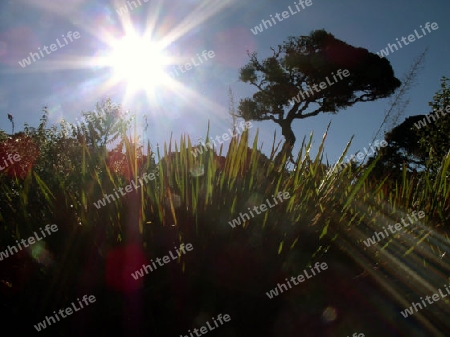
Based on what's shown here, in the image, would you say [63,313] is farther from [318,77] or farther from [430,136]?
[318,77]

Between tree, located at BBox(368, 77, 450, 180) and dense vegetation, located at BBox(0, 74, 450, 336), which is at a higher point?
dense vegetation, located at BBox(0, 74, 450, 336)

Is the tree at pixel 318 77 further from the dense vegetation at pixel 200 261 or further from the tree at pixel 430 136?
the dense vegetation at pixel 200 261

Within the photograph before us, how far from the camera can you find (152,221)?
1596 millimetres

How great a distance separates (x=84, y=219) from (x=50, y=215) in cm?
32

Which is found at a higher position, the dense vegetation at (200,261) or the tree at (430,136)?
the dense vegetation at (200,261)

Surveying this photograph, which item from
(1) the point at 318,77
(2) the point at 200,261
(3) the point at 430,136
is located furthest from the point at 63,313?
(1) the point at 318,77

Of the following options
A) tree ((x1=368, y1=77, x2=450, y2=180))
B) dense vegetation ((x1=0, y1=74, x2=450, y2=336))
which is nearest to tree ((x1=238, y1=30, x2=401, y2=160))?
tree ((x1=368, y1=77, x2=450, y2=180))

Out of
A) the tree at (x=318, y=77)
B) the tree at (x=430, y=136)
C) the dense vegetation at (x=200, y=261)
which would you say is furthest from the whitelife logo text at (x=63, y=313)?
the tree at (x=318, y=77)

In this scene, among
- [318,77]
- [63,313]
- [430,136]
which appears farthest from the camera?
[318,77]

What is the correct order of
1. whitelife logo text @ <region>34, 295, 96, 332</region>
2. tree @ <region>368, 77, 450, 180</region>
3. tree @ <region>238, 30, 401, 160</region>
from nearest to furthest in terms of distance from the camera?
whitelife logo text @ <region>34, 295, 96, 332</region>, tree @ <region>368, 77, 450, 180</region>, tree @ <region>238, 30, 401, 160</region>

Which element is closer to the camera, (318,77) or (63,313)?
(63,313)

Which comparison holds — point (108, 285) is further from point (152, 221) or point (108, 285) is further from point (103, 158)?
point (103, 158)

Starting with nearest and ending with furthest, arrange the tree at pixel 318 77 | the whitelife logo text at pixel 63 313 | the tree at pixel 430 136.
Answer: the whitelife logo text at pixel 63 313 → the tree at pixel 430 136 → the tree at pixel 318 77

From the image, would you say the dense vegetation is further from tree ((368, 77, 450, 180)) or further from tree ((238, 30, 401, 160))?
tree ((238, 30, 401, 160))
